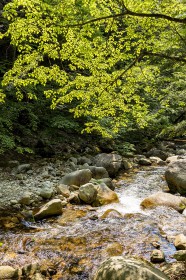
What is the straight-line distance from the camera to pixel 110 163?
11.5 metres

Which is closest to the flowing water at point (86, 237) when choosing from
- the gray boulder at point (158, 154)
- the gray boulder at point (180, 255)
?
the gray boulder at point (180, 255)

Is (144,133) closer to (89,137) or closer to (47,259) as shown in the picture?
(89,137)

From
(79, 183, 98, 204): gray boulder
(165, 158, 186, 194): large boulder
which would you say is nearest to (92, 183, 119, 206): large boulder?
(79, 183, 98, 204): gray boulder

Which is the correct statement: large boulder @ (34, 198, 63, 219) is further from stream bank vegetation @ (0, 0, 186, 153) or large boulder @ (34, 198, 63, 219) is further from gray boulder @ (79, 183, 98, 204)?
stream bank vegetation @ (0, 0, 186, 153)

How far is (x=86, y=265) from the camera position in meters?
4.71

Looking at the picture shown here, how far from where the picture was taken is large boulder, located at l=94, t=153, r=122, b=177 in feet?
37.3

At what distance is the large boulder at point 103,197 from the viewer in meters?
7.80

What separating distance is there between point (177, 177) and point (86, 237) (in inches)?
178

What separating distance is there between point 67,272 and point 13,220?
2.47 meters

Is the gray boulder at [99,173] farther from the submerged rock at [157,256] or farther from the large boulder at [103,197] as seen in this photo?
the submerged rock at [157,256]

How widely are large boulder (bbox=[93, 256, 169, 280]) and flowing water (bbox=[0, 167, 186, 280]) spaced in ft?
3.31

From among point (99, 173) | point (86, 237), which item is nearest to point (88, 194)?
point (86, 237)

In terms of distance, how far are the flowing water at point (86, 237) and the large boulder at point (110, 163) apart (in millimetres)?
3368

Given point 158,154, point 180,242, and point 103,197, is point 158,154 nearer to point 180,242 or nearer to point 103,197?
point 103,197
